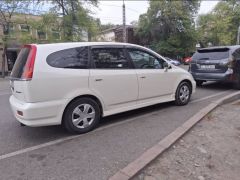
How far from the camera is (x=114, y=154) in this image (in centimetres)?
325

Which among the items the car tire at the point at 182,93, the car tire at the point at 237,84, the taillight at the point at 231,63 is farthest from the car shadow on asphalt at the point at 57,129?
the car tire at the point at 237,84

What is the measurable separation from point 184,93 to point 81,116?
3.12 metres

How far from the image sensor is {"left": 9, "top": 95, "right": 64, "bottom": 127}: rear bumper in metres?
3.54

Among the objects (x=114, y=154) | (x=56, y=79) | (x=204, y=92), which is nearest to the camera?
(x=114, y=154)

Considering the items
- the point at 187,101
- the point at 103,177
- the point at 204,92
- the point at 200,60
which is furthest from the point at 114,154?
the point at 200,60

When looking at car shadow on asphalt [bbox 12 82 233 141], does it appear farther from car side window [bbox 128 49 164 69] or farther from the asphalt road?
car side window [bbox 128 49 164 69]

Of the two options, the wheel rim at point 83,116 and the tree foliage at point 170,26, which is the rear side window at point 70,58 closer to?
the wheel rim at point 83,116

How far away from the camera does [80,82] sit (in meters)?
3.94

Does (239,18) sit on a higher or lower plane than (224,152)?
higher

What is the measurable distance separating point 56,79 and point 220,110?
161 inches

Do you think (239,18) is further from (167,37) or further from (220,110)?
(220,110)

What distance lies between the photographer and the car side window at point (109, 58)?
4.26 metres

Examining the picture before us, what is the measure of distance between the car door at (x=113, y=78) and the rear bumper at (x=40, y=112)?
2.53 ft

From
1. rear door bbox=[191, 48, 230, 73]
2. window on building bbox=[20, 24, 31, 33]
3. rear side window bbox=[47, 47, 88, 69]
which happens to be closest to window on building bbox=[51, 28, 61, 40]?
window on building bbox=[20, 24, 31, 33]
